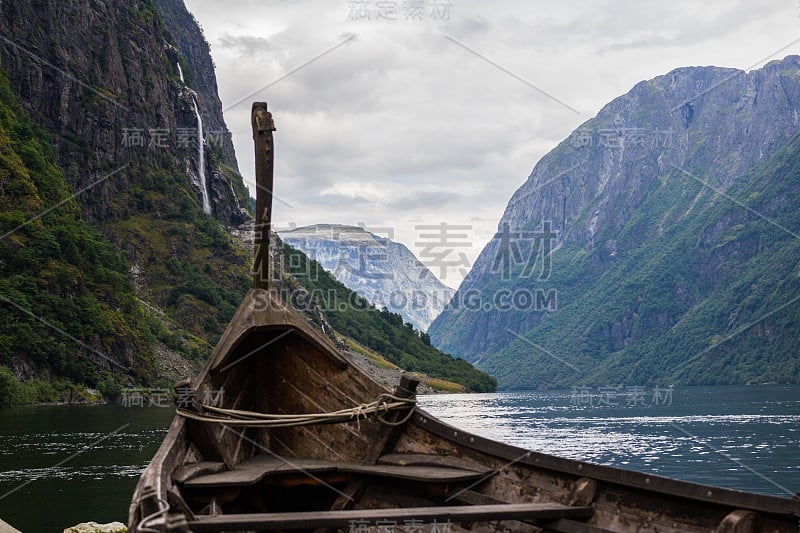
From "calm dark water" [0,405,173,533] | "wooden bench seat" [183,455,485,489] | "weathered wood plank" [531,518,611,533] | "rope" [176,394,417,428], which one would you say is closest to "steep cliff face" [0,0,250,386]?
"calm dark water" [0,405,173,533]

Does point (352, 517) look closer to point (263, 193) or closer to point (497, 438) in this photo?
point (263, 193)

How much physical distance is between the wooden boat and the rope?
2 centimetres

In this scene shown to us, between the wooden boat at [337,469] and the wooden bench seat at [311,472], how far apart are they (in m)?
0.02

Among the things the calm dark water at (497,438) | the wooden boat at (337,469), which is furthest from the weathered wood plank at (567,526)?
the calm dark water at (497,438)

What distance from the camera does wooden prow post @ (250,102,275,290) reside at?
41.8 ft

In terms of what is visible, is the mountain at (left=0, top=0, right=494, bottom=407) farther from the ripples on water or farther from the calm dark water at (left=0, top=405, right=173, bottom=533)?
the ripples on water

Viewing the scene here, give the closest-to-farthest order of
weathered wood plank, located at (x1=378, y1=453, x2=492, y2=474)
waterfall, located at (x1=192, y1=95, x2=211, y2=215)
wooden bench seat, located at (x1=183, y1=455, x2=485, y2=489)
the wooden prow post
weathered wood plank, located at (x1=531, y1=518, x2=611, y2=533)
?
1. weathered wood plank, located at (x1=531, y1=518, x2=611, y2=533)
2. wooden bench seat, located at (x1=183, y1=455, x2=485, y2=489)
3. weathered wood plank, located at (x1=378, y1=453, x2=492, y2=474)
4. the wooden prow post
5. waterfall, located at (x1=192, y1=95, x2=211, y2=215)

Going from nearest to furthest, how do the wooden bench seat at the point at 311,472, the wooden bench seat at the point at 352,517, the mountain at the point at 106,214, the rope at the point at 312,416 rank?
the wooden bench seat at the point at 352,517
the wooden bench seat at the point at 311,472
the rope at the point at 312,416
the mountain at the point at 106,214

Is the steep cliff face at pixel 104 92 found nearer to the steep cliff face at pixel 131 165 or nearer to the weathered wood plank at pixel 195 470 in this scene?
the steep cliff face at pixel 131 165

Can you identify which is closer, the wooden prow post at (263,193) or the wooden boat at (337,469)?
the wooden boat at (337,469)

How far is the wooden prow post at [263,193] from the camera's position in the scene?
12.7 metres

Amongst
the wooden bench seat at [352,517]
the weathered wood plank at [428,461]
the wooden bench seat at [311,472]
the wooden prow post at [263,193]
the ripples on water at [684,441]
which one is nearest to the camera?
the wooden bench seat at [352,517]

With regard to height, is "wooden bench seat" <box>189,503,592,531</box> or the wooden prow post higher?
the wooden prow post

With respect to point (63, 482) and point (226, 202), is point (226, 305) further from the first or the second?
point (63, 482)
